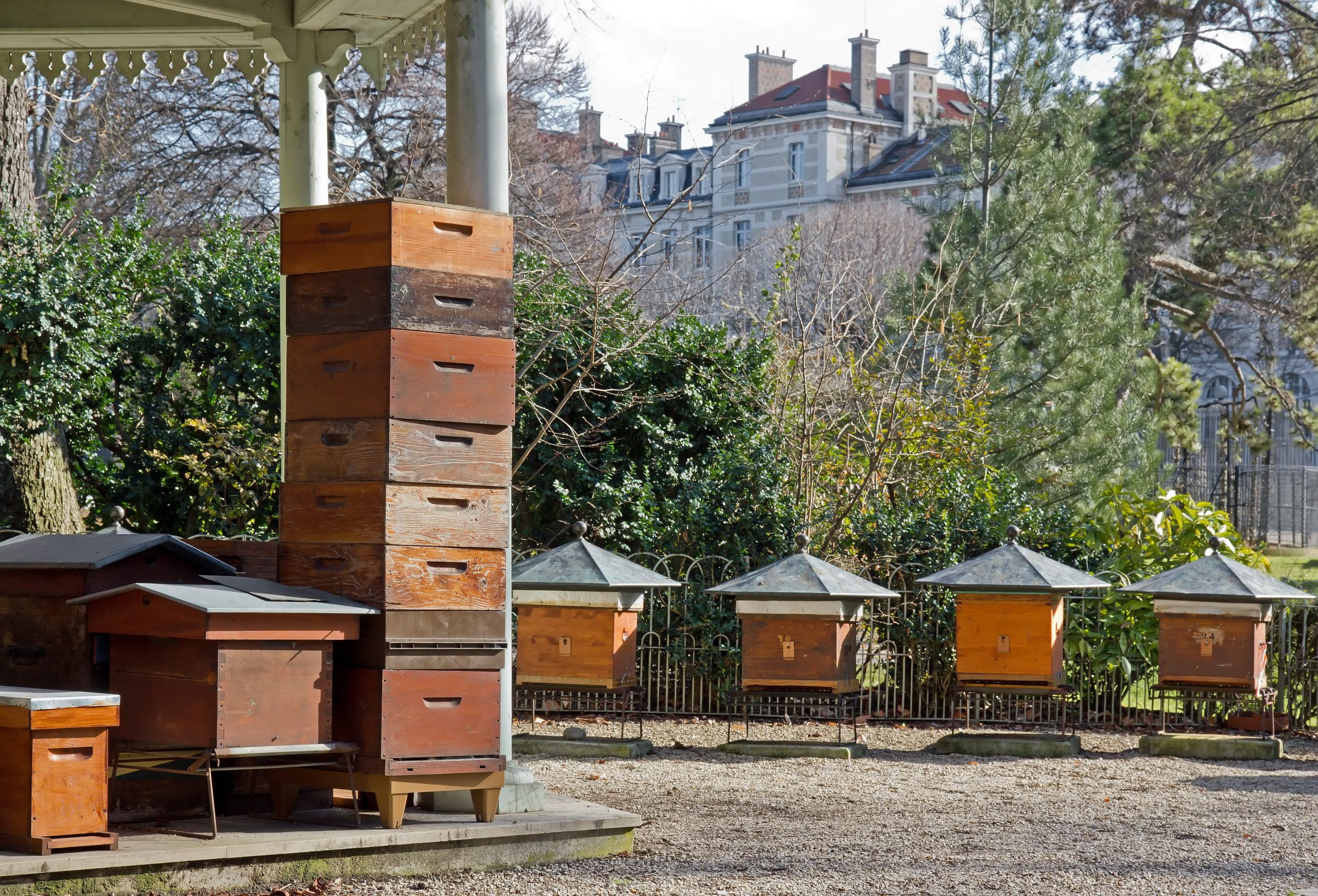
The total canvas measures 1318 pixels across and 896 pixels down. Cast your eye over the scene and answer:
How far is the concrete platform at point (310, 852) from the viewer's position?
15.9ft

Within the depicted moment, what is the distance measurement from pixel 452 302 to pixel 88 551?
176cm

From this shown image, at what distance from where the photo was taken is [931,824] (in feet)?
23.8

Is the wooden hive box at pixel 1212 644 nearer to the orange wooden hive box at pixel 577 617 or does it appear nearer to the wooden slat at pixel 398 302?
the orange wooden hive box at pixel 577 617

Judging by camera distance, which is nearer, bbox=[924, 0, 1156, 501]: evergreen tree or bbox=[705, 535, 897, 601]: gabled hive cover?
bbox=[705, 535, 897, 601]: gabled hive cover

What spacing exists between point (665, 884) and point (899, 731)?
224 inches

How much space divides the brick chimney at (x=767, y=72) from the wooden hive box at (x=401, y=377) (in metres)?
55.3

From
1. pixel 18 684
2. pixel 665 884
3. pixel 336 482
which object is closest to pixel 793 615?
pixel 665 884

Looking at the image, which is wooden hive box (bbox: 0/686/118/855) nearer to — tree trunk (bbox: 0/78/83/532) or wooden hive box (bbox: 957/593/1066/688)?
tree trunk (bbox: 0/78/83/532)

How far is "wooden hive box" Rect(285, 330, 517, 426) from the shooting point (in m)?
5.46

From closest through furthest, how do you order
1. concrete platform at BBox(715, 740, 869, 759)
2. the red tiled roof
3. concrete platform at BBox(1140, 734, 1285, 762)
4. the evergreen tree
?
concrete platform at BBox(715, 740, 869, 759), concrete platform at BBox(1140, 734, 1285, 762), the evergreen tree, the red tiled roof

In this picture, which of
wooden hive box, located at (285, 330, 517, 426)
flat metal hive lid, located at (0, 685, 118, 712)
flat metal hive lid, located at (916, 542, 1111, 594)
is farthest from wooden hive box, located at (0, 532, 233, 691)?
flat metal hive lid, located at (916, 542, 1111, 594)

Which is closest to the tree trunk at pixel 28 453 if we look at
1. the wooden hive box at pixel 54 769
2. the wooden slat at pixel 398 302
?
the wooden slat at pixel 398 302

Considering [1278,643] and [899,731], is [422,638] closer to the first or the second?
[899,731]

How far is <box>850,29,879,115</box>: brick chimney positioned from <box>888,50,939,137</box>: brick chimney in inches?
43.7
